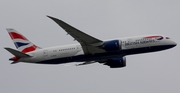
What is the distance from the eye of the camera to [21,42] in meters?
74.1

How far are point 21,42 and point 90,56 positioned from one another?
12.4 m

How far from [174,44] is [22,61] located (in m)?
22.1

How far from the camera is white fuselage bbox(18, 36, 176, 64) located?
66900 millimetres

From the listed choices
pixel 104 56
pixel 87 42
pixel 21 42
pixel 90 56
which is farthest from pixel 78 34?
pixel 21 42

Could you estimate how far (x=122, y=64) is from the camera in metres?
71.8

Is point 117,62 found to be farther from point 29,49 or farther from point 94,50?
point 29,49

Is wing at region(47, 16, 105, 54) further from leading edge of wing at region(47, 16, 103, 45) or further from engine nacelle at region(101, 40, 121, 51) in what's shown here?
engine nacelle at region(101, 40, 121, 51)

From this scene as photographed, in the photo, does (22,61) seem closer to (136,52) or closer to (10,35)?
(10,35)

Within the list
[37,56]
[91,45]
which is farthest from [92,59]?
[37,56]

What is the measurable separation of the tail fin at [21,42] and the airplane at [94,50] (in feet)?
2.38

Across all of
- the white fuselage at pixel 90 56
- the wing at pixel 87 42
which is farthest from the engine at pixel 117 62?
the wing at pixel 87 42

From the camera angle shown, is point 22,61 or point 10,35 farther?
point 10,35

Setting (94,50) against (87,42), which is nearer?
(87,42)

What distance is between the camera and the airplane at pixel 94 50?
66.2 meters
